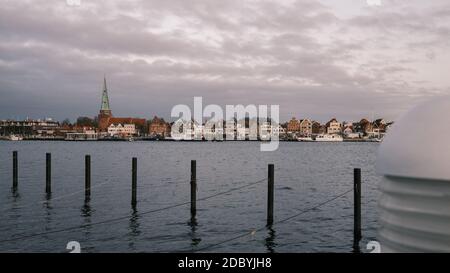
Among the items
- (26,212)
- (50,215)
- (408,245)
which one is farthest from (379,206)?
(26,212)

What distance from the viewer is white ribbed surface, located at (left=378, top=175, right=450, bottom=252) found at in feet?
6.62

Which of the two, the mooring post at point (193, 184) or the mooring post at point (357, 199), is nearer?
the mooring post at point (357, 199)

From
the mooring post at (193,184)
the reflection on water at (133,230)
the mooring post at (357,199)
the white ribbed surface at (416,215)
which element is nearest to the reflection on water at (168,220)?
the reflection on water at (133,230)

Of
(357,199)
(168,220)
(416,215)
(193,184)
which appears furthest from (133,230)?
(416,215)

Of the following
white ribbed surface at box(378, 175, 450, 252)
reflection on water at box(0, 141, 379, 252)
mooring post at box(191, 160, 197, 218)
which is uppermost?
white ribbed surface at box(378, 175, 450, 252)

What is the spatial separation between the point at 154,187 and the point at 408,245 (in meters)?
33.5

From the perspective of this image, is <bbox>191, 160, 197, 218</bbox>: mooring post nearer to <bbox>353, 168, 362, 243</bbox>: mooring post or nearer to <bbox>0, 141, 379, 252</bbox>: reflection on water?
<bbox>0, 141, 379, 252</bbox>: reflection on water

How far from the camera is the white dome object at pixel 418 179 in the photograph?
6.58 feet

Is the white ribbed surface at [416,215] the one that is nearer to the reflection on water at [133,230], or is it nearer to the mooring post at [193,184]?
the reflection on water at [133,230]

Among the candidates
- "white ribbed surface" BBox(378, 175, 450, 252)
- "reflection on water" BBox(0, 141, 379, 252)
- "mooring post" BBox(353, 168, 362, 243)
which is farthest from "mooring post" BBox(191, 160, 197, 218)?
"white ribbed surface" BBox(378, 175, 450, 252)

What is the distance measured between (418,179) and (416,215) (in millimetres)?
164

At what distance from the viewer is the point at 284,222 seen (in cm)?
2006
